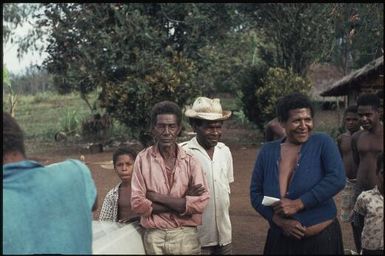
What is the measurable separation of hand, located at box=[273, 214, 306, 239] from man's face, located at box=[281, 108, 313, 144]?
422 millimetres

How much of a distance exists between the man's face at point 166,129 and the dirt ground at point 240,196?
0.68 m

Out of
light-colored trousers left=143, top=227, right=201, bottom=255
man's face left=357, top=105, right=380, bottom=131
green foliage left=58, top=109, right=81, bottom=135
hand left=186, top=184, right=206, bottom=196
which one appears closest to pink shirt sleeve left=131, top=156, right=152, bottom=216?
light-colored trousers left=143, top=227, right=201, bottom=255

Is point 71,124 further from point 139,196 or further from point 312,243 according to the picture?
point 312,243

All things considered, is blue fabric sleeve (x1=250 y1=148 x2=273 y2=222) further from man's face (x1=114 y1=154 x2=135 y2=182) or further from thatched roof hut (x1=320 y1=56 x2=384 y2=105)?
thatched roof hut (x1=320 y1=56 x2=384 y2=105)

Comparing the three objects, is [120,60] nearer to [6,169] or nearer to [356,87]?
[356,87]

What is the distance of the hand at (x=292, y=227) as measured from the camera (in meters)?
2.87

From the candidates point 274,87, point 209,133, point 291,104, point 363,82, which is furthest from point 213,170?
point 274,87

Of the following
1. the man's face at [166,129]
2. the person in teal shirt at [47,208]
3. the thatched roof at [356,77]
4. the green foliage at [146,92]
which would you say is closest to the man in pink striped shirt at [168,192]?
the man's face at [166,129]

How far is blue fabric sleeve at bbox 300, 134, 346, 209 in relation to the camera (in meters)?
2.82

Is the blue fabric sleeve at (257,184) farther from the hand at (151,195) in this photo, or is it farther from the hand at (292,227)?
the hand at (151,195)

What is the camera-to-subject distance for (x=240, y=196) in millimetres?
9180

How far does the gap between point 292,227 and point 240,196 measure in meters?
6.34

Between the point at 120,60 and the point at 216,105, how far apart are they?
34.6 feet

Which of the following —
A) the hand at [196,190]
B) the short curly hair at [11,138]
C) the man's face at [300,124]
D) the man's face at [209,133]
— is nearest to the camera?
the short curly hair at [11,138]
